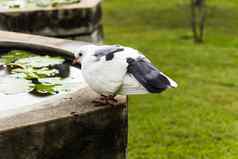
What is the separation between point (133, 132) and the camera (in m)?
5.77

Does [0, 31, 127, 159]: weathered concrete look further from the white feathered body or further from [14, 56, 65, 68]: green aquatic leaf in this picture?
[14, 56, 65, 68]: green aquatic leaf

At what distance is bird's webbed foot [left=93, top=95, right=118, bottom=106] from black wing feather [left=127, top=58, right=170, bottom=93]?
26 centimetres

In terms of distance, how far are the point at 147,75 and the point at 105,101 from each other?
35 cm

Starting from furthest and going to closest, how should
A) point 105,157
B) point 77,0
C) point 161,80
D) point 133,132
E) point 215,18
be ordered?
1. point 215,18
2. point 77,0
3. point 133,132
4. point 105,157
5. point 161,80

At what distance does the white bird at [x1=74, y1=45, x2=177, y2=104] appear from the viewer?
10.6 feet

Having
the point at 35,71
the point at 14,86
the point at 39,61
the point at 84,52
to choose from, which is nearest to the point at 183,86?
the point at 39,61

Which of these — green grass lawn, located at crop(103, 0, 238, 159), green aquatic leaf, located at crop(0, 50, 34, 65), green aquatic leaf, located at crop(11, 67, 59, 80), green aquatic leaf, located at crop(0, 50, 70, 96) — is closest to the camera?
green aquatic leaf, located at crop(0, 50, 70, 96)

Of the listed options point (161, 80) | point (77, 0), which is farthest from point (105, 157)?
point (77, 0)

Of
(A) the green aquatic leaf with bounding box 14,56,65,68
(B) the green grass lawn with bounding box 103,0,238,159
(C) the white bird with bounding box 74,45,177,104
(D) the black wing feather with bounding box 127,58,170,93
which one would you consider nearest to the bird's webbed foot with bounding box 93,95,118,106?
(C) the white bird with bounding box 74,45,177,104

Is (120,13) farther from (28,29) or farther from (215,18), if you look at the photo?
(28,29)

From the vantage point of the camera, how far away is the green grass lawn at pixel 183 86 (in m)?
5.47

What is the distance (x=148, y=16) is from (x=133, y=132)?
674 centimetres

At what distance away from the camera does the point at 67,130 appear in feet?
10.8

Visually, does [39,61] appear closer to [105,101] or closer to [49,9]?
[105,101]
